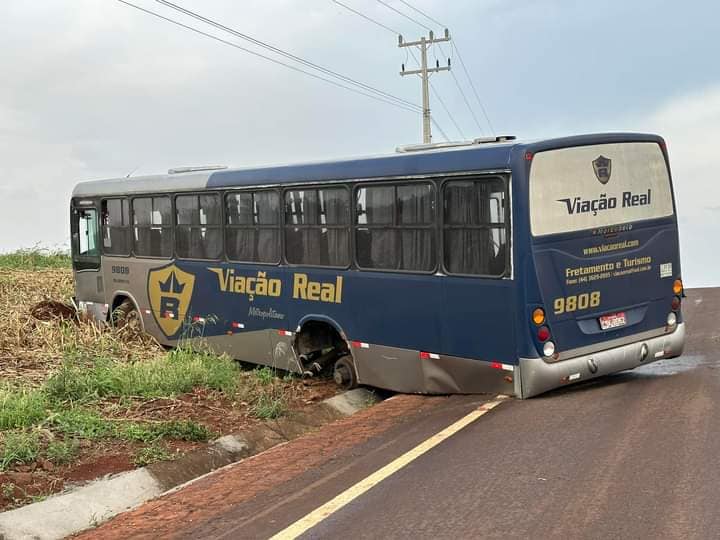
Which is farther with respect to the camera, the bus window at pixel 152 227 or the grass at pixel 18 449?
the bus window at pixel 152 227

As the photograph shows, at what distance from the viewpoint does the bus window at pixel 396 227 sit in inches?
383

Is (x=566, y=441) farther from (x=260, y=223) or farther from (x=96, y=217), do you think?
(x=96, y=217)

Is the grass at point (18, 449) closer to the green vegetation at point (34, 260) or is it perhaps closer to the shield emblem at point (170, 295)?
the shield emblem at point (170, 295)

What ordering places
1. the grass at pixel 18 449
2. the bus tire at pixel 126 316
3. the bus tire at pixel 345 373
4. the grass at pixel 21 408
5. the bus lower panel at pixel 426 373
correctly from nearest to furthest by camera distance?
1. the grass at pixel 18 449
2. the grass at pixel 21 408
3. the bus lower panel at pixel 426 373
4. the bus tire at pixel 345 373
5. the bus tire at pixel 126 316

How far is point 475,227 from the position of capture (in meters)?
9.17

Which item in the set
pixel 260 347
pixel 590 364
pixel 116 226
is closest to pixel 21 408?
pixel 260 347

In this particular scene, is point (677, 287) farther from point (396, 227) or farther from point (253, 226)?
point (253, 226)

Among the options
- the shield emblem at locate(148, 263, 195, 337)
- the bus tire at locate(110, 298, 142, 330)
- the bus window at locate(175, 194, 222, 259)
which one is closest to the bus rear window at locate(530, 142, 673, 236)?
the bus window at locate(175, 194, 222, 259)

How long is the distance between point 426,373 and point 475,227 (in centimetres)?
193

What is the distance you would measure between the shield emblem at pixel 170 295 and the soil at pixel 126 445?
3617 millimetres

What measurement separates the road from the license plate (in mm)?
761

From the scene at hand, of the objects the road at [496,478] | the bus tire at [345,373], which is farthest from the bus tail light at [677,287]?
the bus tire at [345,373]

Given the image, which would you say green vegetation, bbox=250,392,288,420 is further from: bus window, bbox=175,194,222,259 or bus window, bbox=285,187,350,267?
bus window, bbox=175,194,222,259

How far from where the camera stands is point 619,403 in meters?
8.60
